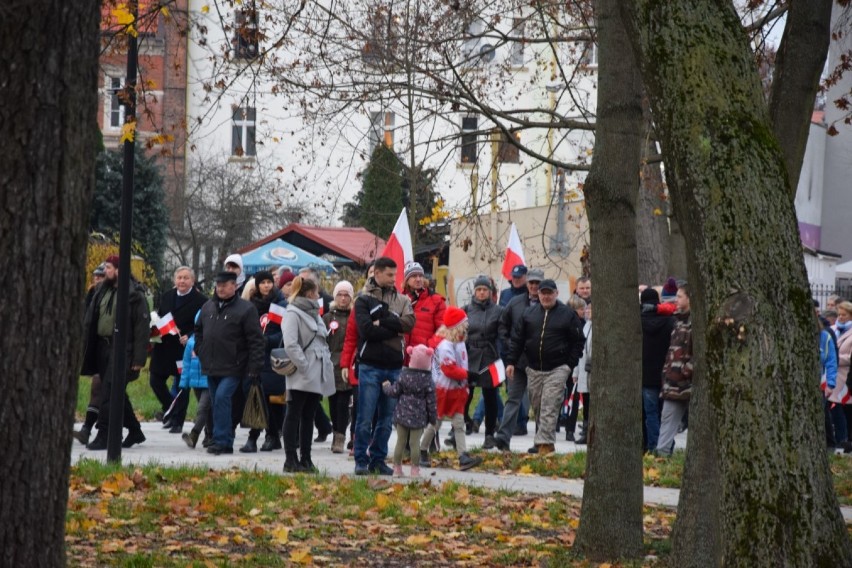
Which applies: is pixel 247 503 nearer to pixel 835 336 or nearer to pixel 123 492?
pixel 123 492

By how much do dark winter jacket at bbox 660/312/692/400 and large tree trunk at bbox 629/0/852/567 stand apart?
365 inches

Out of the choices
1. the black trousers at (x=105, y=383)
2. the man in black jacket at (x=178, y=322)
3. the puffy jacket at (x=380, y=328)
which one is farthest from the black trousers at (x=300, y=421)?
the man in black jacket at (x=178, y=322)

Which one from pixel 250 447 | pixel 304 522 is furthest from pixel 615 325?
pixel 250 447

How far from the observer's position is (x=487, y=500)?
11.2 metres

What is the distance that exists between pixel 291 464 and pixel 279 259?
2042cm

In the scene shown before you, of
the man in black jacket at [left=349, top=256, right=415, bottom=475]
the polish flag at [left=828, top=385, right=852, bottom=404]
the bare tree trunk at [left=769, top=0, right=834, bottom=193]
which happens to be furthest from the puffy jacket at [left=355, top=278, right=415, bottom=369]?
the polish flag at [left=828, top=385, right=852, bottom=404]

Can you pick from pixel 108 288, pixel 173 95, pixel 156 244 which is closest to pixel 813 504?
pixel 108 288

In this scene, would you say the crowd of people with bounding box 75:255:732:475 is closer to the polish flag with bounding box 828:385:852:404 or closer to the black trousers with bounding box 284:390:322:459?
the black trousers with bounding box 284:390:322:459

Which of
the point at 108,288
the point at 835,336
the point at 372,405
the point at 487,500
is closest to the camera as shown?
the point at 487,500

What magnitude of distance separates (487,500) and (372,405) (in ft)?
7.42

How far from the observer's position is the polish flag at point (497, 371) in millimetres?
16844

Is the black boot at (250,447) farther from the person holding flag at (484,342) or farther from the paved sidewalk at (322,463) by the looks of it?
the person holding flag at (484,342)

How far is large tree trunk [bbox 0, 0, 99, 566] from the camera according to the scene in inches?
181

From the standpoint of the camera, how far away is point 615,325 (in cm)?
852
